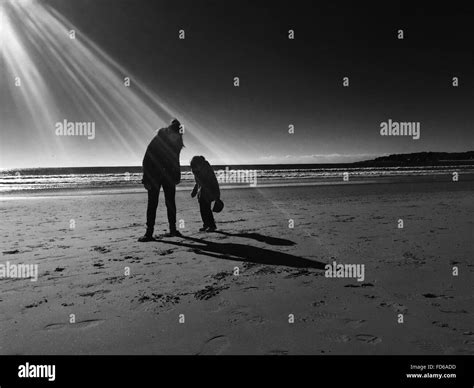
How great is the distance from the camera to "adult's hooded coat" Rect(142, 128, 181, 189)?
7.52m

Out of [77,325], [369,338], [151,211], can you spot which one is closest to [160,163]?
[151,211]

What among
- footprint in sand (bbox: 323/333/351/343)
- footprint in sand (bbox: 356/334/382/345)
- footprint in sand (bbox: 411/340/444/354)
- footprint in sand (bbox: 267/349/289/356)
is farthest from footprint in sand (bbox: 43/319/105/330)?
footprint in sand (bbox: 411/340/444/354)

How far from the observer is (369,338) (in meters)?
3.01

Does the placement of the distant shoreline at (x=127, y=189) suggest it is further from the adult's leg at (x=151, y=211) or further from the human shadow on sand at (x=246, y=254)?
the human shadow on sand at (x=246, y=254)

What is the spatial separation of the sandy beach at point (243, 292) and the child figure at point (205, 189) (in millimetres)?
476

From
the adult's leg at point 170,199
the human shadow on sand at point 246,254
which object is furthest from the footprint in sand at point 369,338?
the adult's leg at point 170,199

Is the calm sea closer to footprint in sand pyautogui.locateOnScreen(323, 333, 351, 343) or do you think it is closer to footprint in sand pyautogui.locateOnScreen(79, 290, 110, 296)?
footprint in sand pyautogui.locateOnScreen(79, 290, 110, 296)

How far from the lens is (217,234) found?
26.2 ft

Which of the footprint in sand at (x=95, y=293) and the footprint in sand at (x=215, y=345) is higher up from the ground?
the footprint in sand at (x=95, y=293)

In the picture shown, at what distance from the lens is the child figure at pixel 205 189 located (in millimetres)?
8484

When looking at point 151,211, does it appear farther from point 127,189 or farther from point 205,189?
point 127,189
